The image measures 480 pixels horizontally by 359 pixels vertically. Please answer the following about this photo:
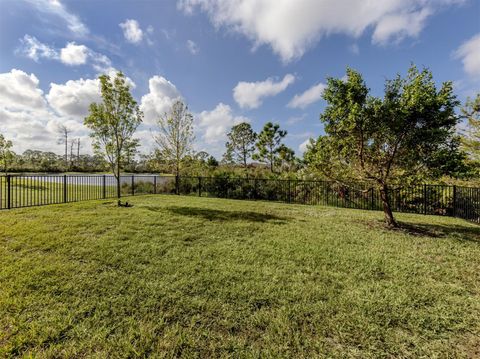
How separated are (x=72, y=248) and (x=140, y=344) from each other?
295 cm

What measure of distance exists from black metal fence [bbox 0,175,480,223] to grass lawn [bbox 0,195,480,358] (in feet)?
11.1

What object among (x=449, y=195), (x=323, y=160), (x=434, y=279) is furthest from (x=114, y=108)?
(x=449, y=195)

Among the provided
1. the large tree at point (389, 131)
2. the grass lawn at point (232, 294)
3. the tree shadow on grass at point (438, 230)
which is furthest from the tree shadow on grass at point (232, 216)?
the tree shadow on grass at point (438, 230)

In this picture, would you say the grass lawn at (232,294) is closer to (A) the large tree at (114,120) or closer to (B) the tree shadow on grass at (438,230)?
(B) the tree shadow on grass at (438,230)

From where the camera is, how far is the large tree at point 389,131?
196 inches

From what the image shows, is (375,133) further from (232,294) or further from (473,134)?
(473,134)

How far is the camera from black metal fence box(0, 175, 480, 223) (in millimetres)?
7867

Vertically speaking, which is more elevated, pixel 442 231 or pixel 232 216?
pixel 232 216

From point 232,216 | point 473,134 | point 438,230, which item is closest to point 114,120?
point 232,216

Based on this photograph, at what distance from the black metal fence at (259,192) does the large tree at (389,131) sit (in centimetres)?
92

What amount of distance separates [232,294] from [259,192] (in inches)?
390

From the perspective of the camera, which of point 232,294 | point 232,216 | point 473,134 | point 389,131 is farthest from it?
point 473,134

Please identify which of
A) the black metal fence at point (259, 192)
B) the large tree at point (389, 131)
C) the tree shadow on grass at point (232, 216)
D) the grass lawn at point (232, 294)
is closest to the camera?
the grass lawn at point (232, 294)

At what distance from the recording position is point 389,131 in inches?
216
